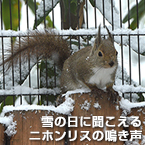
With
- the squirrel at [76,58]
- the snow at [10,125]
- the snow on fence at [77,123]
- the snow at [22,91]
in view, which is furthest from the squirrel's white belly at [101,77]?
the snow at [10,125]

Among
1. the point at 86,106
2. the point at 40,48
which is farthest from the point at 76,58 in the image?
the point at 86,106

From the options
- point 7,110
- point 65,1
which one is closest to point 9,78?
point 65,1

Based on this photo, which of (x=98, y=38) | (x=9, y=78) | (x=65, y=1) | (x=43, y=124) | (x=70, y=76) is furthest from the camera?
(x=65, y=1)

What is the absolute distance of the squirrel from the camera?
61.1 inches

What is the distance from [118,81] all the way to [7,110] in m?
1.14

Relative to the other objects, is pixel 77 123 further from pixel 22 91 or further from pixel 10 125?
pixel 22 91

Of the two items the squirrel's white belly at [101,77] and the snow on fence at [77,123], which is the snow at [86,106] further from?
the squirrel's white belly at [101,77]

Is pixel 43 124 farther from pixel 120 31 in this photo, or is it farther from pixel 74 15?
pixel 74 15

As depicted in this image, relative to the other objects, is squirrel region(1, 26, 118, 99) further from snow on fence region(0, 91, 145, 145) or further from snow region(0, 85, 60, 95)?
snow on fence region(0, 91, 145, 145)

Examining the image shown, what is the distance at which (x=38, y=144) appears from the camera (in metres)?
1.17

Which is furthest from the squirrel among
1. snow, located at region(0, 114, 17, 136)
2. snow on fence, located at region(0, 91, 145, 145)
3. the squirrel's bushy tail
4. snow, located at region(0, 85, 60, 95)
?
snow, located at region(0, 114, 17, 136)

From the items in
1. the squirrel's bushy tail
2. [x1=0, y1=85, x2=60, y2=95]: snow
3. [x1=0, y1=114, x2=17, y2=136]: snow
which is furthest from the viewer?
[x1=0, y1=85, x2=60, y2=95]: snow

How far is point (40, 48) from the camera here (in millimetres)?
1954

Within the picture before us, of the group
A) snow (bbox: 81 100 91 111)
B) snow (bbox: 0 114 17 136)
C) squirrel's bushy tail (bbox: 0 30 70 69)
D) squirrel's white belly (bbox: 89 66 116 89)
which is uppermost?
squirrel's bushy tail (bbox: 0 30 70 69)
